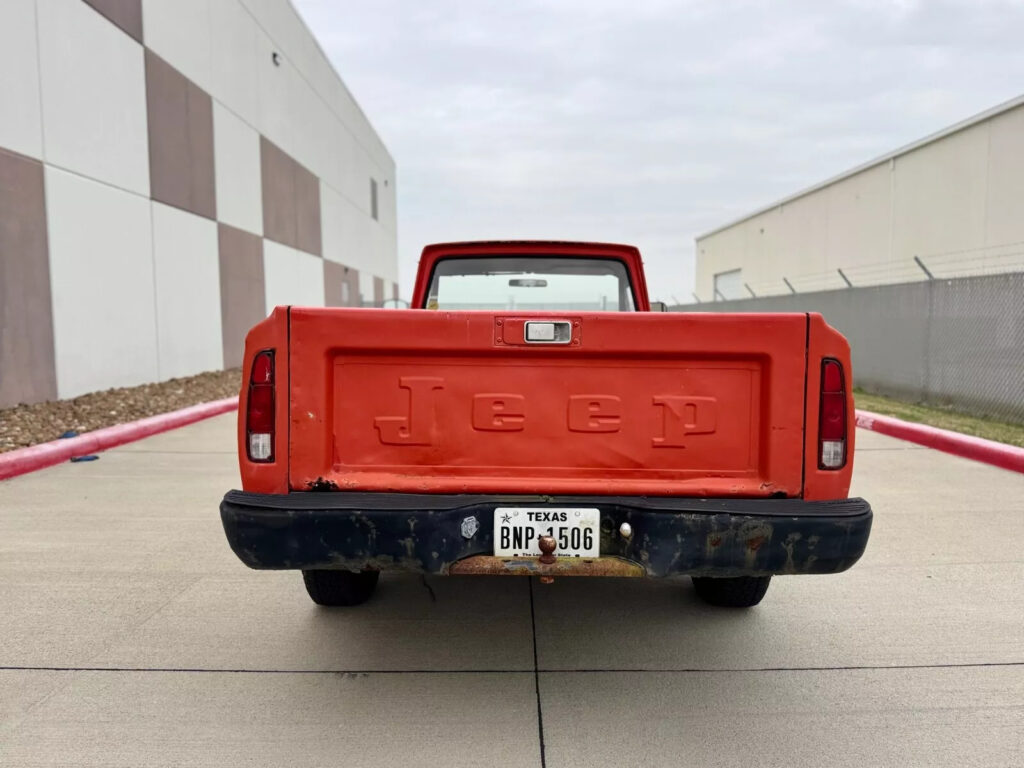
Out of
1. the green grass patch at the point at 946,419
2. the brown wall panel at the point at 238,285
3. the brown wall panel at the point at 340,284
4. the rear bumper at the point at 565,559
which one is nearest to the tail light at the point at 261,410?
the rear bumper at the point at 565,559

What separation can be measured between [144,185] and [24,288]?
3.14 metres

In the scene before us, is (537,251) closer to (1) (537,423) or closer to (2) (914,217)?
(1) (537,423)

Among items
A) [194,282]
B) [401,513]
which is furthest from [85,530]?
[194,282]

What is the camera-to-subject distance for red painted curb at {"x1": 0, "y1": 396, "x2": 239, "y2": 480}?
603 cm

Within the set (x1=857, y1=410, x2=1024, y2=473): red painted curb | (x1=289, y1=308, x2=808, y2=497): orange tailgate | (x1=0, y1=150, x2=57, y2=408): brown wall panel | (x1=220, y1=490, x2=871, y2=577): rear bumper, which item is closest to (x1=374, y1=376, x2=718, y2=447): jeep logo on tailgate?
(x1=289, y1=308, x2=808, y2=497): orange tailgate

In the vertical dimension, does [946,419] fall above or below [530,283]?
below

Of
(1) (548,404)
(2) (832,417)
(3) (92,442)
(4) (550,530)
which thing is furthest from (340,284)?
(2) (832,417)

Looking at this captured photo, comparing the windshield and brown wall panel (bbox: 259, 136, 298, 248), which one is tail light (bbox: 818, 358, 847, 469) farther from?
brown wall panel (bbox: 259, 136, 298, 248)

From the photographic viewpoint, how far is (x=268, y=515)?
235cm

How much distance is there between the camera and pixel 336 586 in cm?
336

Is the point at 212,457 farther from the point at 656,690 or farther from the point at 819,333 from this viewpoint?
the point at 819,333

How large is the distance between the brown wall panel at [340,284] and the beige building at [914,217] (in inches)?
506

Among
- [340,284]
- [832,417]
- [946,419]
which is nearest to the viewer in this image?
[832,417]

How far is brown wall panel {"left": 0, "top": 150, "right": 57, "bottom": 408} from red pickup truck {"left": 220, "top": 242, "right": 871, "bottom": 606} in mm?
6574
